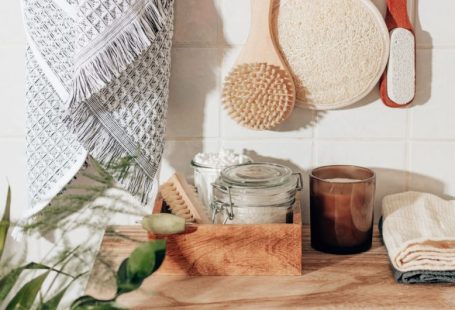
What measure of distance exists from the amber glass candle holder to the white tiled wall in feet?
0.43

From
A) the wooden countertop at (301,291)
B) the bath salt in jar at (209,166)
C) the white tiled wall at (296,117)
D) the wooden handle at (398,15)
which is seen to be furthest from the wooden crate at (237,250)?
the wooden handle at (398,15)

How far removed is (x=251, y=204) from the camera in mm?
1193

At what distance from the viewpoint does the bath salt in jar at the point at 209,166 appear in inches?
51.1

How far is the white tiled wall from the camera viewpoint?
1347mm

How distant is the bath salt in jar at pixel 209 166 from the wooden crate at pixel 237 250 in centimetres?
14

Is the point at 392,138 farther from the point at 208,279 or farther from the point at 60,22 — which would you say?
the point at 60,22

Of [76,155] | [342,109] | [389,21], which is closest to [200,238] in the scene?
[76,155]

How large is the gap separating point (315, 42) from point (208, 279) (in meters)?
0.45

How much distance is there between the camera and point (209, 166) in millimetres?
1298

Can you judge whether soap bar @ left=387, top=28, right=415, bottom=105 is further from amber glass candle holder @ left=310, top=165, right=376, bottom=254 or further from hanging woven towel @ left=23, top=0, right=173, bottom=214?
hanging woven towel @ left=23, top=0, right=173, bottom=214

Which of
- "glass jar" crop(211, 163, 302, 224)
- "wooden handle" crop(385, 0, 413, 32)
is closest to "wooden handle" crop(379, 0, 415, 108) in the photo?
"wooden handle" crop(385, 0, 413, 32)

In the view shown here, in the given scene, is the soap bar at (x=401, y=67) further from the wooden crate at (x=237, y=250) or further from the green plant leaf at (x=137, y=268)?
the green plant leaf at (x=137, y=268)

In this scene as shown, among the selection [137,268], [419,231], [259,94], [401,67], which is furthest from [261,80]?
[137,268]

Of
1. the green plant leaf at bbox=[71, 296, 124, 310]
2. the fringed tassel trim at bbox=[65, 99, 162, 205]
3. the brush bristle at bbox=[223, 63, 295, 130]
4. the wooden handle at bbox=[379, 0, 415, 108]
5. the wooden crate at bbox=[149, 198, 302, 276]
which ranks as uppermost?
the wooden handle at bbox=[379, 0, 415, 108]
